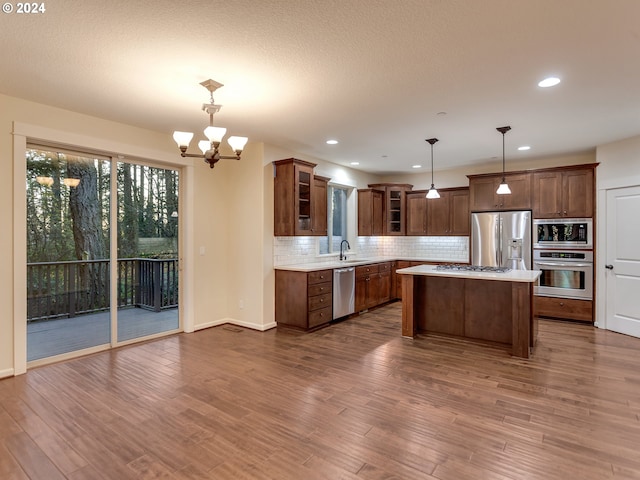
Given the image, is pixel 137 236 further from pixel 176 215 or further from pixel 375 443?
pixel 375 443

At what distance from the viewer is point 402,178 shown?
7.96m

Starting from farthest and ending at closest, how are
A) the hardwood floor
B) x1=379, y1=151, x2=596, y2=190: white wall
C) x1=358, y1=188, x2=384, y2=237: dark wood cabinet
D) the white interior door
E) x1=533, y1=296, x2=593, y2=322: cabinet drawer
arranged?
1. x1=358, y1=188, x2=384, y2=237: dark wood cabinet
2. x1=379, y1=151, x2=596, y2=190: white wall
3. x1=533, y1=296, x2=593, y2=322: cabinet drawer
4. the white interior door
5. the hardwood floor

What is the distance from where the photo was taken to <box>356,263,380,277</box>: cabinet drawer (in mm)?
6126

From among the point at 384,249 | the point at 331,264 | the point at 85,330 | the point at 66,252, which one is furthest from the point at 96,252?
the point at 384,249

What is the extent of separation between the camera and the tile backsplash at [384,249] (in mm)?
5605

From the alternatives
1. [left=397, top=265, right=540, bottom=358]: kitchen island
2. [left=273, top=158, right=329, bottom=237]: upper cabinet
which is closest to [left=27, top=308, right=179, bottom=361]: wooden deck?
[left=273, top=158, right=329, bottom=237]: upper cabinet

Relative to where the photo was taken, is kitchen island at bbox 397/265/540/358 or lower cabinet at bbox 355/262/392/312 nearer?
kitchen island at bbox 397/265/540/358

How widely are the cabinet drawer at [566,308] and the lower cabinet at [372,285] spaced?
2.53 meters

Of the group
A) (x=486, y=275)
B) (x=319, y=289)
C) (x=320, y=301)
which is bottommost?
(x=320, y=301)

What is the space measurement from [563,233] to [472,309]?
94.8 inches

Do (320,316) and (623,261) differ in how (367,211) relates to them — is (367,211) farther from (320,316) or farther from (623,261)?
(623,261)

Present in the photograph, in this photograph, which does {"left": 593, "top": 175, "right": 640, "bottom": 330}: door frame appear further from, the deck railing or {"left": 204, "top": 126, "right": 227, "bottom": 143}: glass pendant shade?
the deck railing

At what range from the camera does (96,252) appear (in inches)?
168

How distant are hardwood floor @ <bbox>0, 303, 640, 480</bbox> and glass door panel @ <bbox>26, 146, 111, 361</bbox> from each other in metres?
0.54
